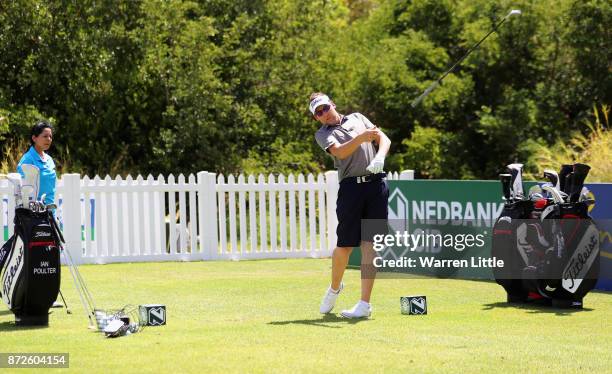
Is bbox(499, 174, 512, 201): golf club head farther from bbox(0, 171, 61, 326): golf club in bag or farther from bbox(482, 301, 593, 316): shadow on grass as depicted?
bbox(0, 171, 61, 326): golf club in bag

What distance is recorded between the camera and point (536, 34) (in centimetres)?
2619

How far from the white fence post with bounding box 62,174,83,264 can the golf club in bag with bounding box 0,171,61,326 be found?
635 centimetres

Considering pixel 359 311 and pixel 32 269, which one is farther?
pixel 359 311

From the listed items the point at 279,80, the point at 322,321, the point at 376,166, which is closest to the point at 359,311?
the point at 322,321

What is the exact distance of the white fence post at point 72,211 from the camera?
50.9 ft

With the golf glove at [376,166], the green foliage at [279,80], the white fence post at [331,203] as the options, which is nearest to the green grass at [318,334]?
the golf glove at [376,166]

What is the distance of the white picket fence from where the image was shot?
51.2ft

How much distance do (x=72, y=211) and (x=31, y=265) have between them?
6686 mm

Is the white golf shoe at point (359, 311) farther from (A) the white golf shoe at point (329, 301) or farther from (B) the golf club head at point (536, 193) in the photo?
(B) the golf club head at point (536, 193)

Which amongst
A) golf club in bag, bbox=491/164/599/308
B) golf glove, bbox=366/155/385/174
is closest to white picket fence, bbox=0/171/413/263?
golf club in bag, bbox=491/164/599/308

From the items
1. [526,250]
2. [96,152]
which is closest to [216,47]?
[96,152]

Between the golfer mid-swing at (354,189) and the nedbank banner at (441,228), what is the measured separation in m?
3.14

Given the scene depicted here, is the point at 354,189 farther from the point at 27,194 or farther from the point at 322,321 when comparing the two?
the point at 27,194

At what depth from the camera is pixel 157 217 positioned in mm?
16234
